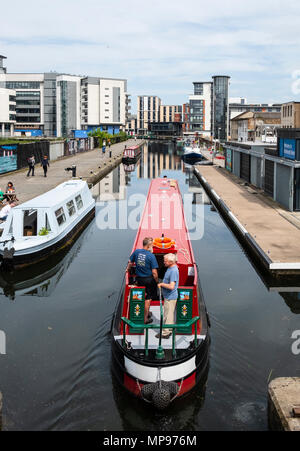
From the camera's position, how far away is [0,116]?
142125 mm

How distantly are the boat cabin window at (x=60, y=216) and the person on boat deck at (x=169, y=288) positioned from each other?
11.7 meters

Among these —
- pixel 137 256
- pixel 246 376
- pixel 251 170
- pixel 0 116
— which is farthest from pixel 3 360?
pixel 0 116

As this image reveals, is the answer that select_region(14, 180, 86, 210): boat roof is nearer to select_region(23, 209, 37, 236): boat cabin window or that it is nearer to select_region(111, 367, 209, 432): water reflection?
select_region(23, 209, 37, 236): boat cabin window

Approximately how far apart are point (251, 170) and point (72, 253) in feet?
Answer: 76.0

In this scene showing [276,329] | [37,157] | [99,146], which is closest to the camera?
[276,329]

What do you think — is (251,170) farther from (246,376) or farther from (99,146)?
(99,146)

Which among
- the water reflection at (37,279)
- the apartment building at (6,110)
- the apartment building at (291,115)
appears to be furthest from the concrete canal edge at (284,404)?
the apartment building at (6,110)

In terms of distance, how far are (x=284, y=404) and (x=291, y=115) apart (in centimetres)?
5338

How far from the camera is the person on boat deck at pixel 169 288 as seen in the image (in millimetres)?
10721

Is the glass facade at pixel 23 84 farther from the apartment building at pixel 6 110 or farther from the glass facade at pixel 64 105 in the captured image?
the apartment building at pixel 6 110

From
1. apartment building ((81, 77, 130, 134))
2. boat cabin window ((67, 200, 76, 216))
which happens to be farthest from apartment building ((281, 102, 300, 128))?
apartment building ((81, 77, 130, 134))
